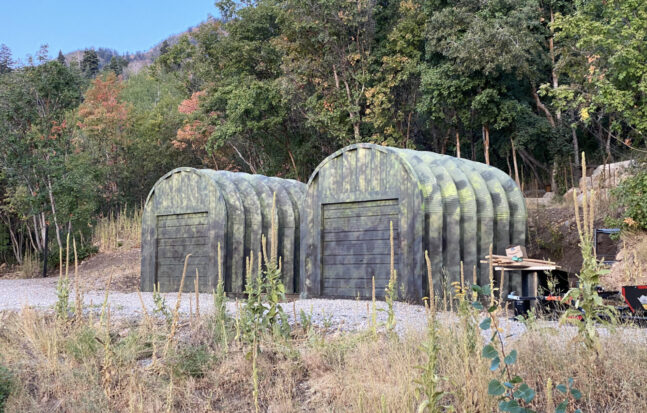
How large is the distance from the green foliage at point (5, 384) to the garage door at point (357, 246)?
5.42 meters

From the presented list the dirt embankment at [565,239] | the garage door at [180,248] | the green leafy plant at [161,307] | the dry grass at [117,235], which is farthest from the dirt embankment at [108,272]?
the dirt embankment at [565,239]

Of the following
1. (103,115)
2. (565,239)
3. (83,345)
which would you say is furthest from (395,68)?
(83,345)

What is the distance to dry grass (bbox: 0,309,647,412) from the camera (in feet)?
14.0

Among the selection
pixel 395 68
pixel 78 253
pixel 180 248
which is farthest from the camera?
pixel 395 68

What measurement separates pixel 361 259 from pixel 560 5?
18.3 metres

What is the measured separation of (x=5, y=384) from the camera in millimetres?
5273

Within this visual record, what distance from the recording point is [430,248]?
9156 millimetres

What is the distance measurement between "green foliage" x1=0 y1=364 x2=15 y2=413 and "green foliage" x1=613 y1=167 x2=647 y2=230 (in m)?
12.5

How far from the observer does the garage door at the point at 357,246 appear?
31.5 feet

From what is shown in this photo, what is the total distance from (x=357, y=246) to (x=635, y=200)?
729 cm

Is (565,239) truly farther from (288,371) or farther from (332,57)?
(288,371)

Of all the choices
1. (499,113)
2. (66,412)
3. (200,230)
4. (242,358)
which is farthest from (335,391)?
(499,113)

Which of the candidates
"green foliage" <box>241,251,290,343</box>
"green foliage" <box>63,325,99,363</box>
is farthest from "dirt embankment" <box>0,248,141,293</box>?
"green foliage" <box>241,251,290,343</box>

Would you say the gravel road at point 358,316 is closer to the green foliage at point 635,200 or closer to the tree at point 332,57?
the green foliage at point 635,200
